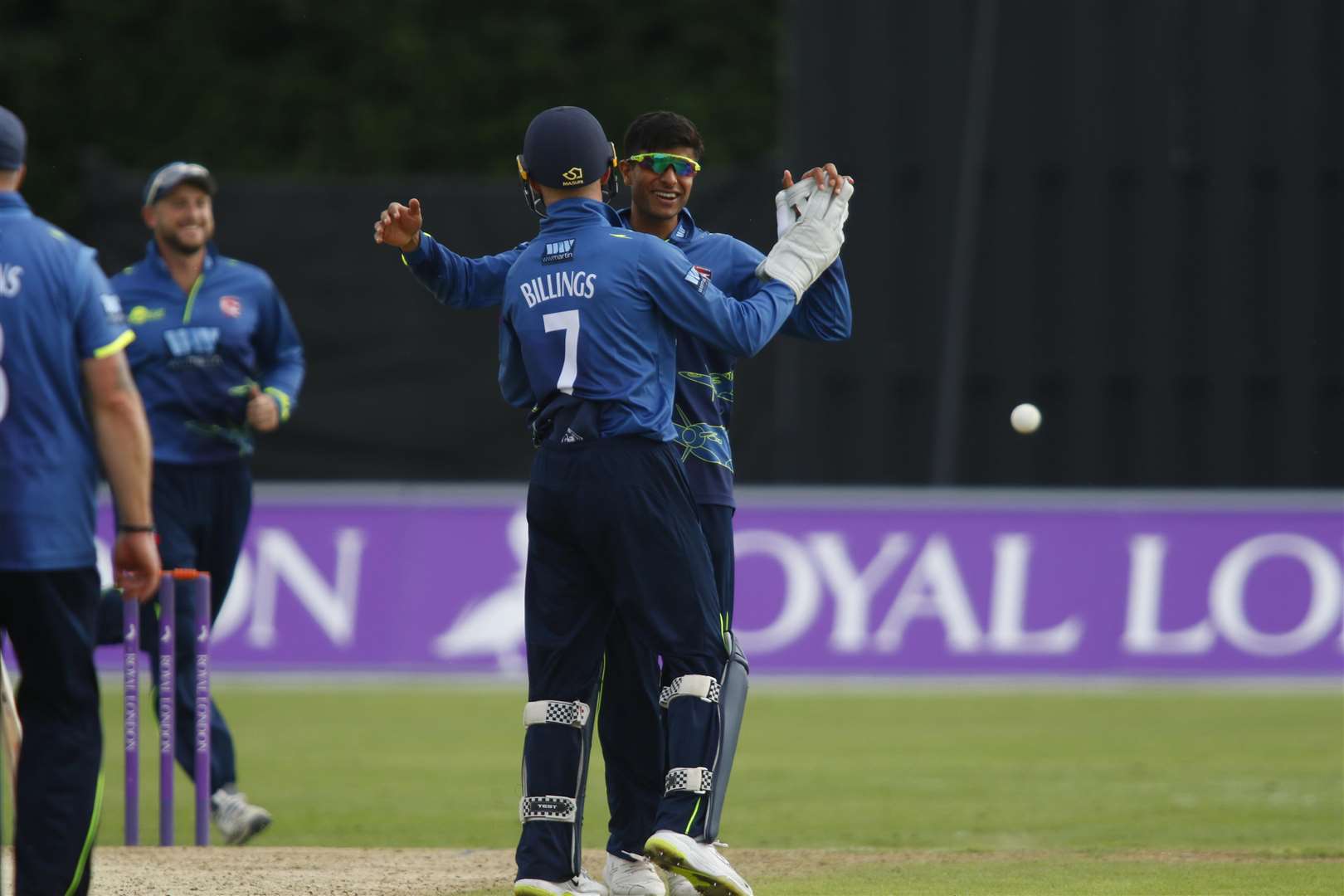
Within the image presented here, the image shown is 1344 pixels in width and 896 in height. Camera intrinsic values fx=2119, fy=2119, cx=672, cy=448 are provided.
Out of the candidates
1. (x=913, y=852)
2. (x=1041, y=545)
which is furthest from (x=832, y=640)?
(x=913, y=852)

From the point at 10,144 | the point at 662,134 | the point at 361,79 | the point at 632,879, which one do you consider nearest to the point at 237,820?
the point at 632,879

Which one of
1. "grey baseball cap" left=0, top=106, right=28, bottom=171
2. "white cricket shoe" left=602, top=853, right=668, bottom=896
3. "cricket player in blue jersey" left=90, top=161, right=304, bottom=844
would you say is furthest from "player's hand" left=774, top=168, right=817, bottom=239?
"cricket player in blue jersey" left=90, top=161, right=304, bottom=844

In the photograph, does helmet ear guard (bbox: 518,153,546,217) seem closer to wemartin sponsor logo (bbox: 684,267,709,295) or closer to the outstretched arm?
the outstretched arm

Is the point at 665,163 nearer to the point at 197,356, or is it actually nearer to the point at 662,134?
the point at 662,134

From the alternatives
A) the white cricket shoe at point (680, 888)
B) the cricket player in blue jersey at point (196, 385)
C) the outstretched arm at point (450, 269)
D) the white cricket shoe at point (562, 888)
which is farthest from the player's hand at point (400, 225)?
the cricket player in blue jersey at point (196, 385)

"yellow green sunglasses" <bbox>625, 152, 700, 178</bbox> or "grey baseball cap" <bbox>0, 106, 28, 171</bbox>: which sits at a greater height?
"yellow green sunglasses" <bbox>625, 152, 700, 178</bbox>

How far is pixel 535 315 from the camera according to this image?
577 cm

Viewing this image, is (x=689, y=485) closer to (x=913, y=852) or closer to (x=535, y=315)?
(x=535, y=315)

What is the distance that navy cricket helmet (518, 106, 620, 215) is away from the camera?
229 inches

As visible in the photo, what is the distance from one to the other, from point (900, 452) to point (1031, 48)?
9.31 feet

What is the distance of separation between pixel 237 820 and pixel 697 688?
2.71 meters

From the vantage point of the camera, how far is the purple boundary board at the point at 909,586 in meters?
13.4

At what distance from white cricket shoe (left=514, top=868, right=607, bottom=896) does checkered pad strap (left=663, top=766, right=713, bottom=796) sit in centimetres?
36

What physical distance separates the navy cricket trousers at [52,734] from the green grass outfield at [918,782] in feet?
7.08
